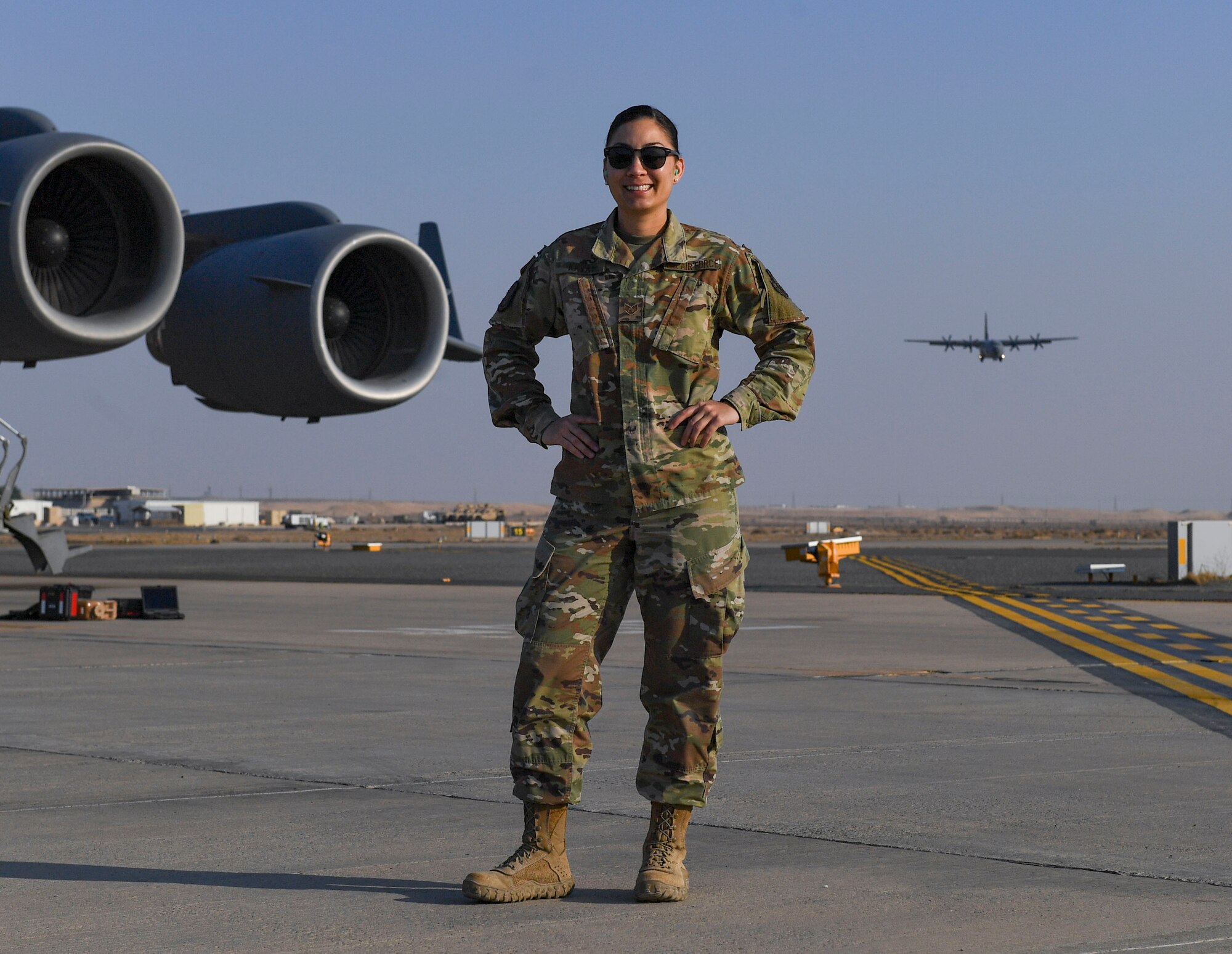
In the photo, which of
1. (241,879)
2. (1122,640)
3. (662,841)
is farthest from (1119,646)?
(241,879)

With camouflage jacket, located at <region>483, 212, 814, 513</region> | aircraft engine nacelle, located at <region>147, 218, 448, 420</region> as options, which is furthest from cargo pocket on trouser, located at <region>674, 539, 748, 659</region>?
aircraft engine nacelle, located at <region>147, 218, 448, 420</region>

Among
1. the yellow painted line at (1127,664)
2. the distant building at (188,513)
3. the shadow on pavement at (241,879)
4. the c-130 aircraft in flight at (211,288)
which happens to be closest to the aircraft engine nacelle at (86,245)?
the c-130 aircraft in flight at (211,288)

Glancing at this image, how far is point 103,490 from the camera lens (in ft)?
650

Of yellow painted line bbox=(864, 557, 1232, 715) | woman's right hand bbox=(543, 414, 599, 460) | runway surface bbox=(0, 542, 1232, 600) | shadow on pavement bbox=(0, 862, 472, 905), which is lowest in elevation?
runway surface bbox=(0, 542, 1232, 600)

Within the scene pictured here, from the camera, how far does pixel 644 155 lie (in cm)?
443

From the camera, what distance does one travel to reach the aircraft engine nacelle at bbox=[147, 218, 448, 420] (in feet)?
48.8

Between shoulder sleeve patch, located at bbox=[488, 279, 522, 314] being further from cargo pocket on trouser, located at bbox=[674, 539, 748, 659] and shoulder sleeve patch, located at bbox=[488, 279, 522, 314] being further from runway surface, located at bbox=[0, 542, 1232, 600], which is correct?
runway surface, located at bbox=[0, 542, 1232, 600]

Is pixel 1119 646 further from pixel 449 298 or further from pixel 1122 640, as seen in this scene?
pixel 449 298

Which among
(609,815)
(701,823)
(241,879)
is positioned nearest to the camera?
(241,879)

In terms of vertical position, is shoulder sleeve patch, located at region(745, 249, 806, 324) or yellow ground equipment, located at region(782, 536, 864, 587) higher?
shoulder sleeve patch, located at region(745, 249, 806, 324)

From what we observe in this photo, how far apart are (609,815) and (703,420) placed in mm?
1928

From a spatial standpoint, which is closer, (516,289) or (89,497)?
(516,289)

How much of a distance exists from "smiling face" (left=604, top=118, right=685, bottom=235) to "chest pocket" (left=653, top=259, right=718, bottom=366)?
0.18m

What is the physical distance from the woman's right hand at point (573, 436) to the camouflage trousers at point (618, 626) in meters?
0.15
